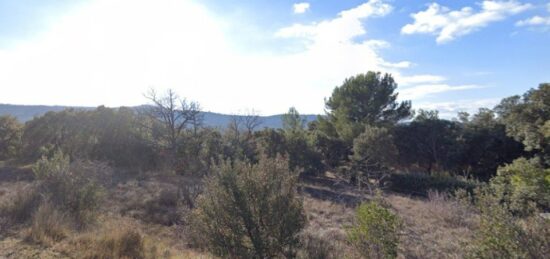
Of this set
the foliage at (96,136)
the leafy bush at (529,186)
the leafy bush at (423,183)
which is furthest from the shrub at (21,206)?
the leafy bush at (423,183)

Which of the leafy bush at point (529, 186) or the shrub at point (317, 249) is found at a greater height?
the leafy bush at point (529, 186)

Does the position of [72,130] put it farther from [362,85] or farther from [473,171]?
[473,171]

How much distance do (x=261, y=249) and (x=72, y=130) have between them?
2359cm

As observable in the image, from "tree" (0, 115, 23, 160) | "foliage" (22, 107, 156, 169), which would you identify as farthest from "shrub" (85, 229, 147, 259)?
"tree" (0, 115, 23, 160)

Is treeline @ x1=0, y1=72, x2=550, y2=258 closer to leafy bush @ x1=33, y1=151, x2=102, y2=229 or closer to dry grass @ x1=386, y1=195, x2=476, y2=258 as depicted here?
leafy bush @ x1=33, y1=151, x2=102, y2=229

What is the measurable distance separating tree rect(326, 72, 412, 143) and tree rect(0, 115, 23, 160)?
23.7 metres

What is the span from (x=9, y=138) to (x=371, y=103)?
27.5 meters

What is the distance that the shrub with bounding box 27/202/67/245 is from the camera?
530cm

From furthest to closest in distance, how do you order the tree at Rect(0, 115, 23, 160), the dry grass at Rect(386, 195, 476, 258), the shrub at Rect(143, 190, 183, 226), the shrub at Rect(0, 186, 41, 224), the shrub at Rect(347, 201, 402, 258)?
the tree at Rect(0, 115, 23, 160)
the shrub at Rect(143, 190, 183, 226)
the shrub at Rect(0, 186, 41, 224)
the dry grass at Rect(386, 195, 476, 258)
the shrub at Rect(347, 201, 402, 258)

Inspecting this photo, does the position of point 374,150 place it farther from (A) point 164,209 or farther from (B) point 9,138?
(B) point 9,138

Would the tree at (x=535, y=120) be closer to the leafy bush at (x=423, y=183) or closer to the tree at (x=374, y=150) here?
the leafy bush at (x=423, y=183)

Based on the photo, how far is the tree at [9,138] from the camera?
23422mm

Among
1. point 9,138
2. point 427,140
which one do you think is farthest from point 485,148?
point 9,138

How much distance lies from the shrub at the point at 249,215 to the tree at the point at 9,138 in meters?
25.5
